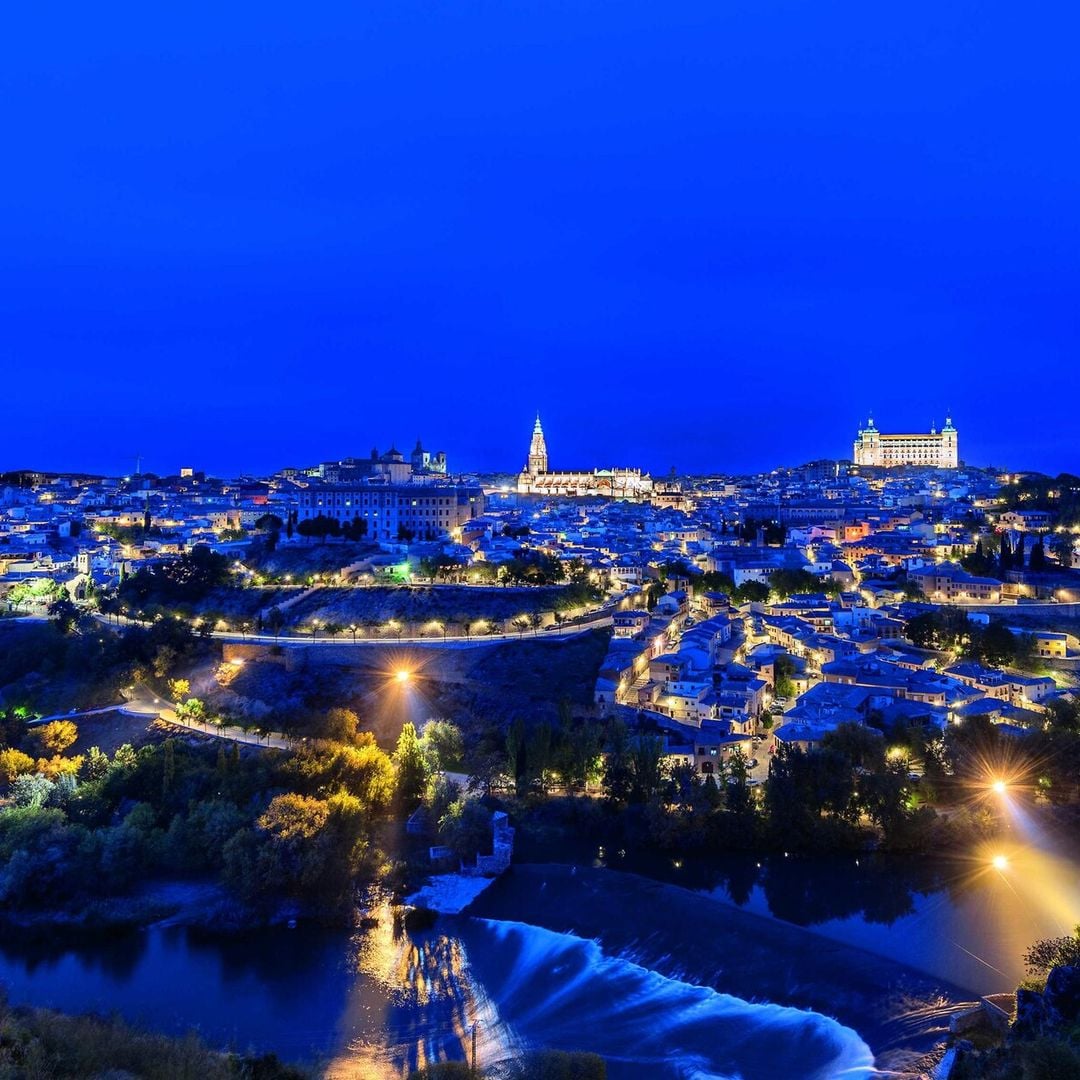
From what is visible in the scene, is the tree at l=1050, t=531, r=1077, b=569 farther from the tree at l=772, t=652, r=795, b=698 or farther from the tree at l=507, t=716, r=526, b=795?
the tree at l=507, t=716, r=526, b=795

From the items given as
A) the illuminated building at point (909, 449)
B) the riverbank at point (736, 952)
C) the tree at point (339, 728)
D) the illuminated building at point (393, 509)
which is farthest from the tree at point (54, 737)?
the illuminated building at point (909, 449)

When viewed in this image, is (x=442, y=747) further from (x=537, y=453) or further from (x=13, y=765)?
Result: (x=537, y=453)

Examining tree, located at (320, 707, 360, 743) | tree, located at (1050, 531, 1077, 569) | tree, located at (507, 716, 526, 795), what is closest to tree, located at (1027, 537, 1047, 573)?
tree, located at (1050, 531, 1077, 569)

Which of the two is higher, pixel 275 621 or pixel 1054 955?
pixel 275 621

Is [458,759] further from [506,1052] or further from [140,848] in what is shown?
[506,1052]

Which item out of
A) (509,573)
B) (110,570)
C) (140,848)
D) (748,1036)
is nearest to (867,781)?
(748,1036)

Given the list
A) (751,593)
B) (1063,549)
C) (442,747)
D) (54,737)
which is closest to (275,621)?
(54,737)
